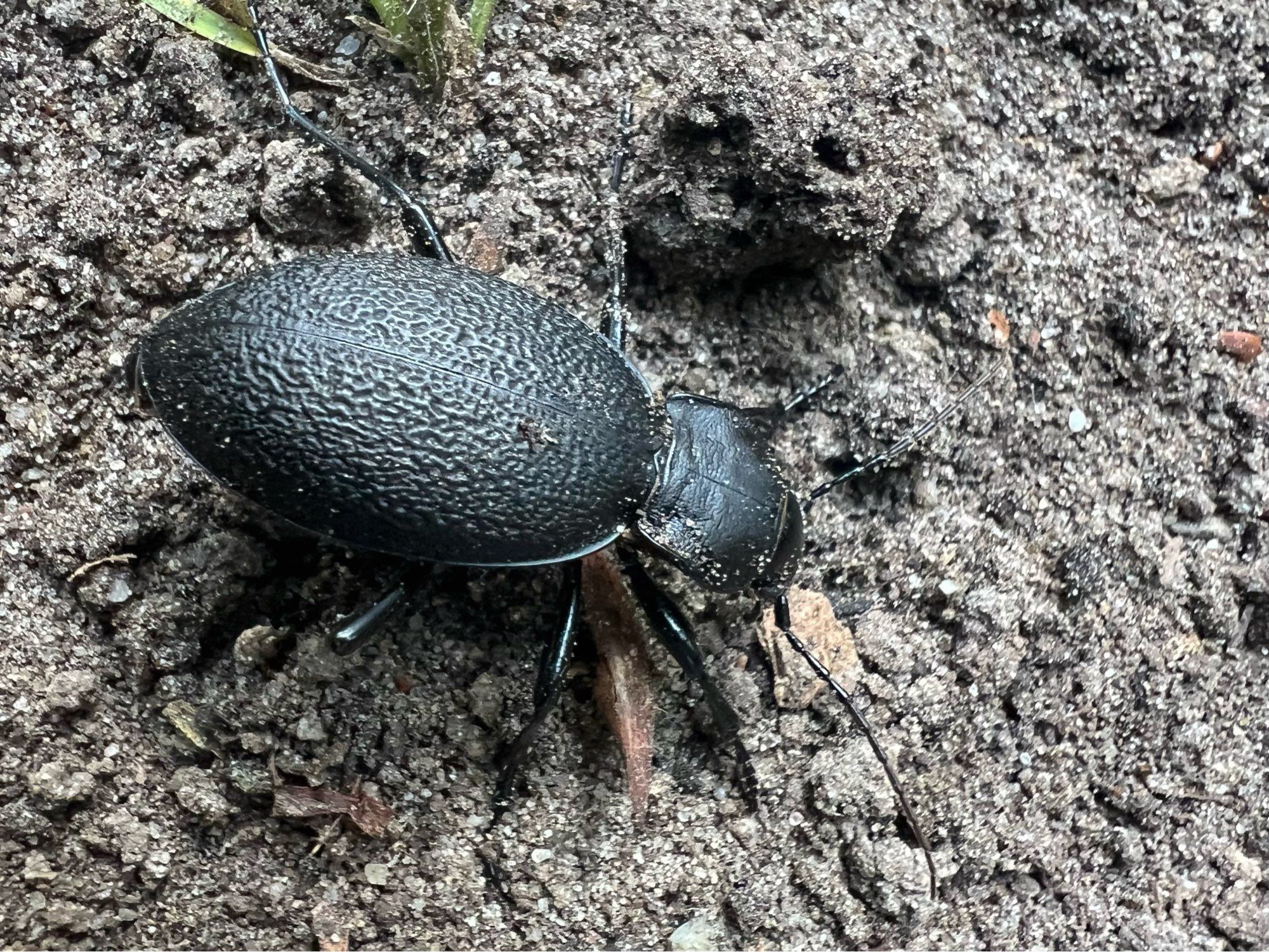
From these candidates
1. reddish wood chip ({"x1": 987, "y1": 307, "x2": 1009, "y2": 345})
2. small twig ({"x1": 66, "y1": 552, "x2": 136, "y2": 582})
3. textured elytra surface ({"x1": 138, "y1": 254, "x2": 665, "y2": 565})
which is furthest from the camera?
reddish wood chip ({"x1": 987, "y1": 307, "x2": 1009, "y2": 345})

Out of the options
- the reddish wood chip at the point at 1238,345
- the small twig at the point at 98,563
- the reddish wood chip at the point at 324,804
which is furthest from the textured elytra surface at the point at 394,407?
the reddish wood chip at the point at 1238,345

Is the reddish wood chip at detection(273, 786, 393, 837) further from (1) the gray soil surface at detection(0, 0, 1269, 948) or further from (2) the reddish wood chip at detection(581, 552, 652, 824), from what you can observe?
(2) the reddish wood chip at detection(581, 552, 652, 824)

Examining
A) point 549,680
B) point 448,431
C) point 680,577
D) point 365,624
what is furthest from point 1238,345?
point 365,624

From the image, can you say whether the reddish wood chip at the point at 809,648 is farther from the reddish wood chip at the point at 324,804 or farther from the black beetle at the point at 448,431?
the reddish wood chip at the point at 324,804

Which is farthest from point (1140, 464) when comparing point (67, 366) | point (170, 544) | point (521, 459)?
point (67, 366)

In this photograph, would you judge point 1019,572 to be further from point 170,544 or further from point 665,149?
point 170,544

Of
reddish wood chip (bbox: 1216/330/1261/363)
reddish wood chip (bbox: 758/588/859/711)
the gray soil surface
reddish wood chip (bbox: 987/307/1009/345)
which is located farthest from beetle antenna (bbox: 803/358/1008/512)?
reddish wood chip (bbox: 1216/330/1261/363)

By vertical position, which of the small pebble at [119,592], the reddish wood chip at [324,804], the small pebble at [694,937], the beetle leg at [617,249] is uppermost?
the beetle leg at [617,249]

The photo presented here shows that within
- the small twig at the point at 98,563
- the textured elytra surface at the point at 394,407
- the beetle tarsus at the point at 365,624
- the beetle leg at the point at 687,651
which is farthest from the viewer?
the beetle leg at the point at 687,651
